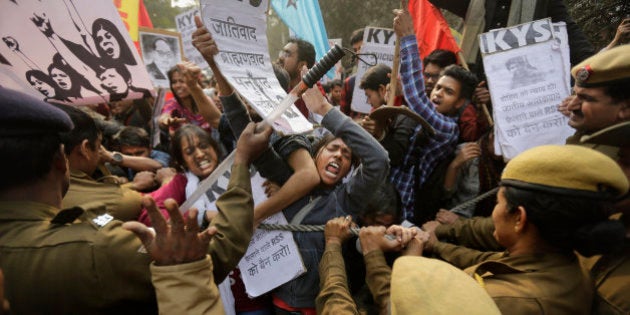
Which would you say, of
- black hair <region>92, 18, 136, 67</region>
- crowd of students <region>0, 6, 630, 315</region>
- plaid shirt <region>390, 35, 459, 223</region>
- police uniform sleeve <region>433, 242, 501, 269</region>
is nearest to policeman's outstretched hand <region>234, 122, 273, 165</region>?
crowd of students <region>0, 6, 630, 315</region>

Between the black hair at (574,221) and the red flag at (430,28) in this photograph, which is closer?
the black hair at (574,221)

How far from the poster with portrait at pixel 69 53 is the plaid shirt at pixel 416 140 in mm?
1836

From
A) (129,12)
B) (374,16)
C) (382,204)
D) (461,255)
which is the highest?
(129,12)

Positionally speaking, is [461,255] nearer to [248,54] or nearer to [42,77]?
[248,54]

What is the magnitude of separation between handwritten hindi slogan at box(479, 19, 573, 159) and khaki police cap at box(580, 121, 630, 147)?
28.3 inches

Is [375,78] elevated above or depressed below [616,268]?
above

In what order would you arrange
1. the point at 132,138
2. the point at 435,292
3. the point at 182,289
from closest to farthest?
1. the point at 435,292
2. the point at 182,289
3. the point at 132,138

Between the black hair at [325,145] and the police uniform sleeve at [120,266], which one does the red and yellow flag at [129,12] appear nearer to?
the black hair at [325,145]

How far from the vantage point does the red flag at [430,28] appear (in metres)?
4.16

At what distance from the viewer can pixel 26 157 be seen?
1270mm

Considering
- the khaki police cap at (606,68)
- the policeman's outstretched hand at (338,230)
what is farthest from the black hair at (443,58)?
the policeman's outstretched hand at (338,230)

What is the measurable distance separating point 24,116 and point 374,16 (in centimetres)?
1582

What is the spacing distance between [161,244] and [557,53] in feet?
8.93

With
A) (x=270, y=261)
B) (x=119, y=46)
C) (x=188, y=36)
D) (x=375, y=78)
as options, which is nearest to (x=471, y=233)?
(x=270, y=261)
